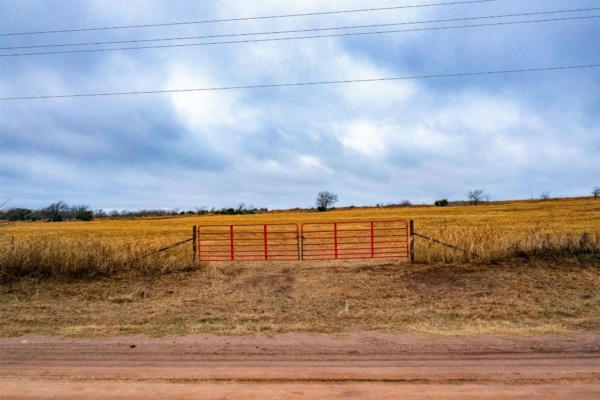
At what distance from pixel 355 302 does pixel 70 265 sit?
30.7 feet

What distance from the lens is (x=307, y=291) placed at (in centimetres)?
1261

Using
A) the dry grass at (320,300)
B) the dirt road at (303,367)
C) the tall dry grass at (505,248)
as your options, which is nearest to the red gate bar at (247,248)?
the dry grass at (320,300)

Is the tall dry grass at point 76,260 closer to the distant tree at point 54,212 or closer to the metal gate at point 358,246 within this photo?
the metal gate at point 358,246

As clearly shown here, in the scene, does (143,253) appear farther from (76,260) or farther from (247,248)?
(247,248)

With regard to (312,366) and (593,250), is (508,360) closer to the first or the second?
(312,366)

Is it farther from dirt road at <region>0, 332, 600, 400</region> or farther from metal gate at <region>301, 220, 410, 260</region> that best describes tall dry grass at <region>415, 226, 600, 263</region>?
dirt road at <region>0, 332, 600, 400</region>

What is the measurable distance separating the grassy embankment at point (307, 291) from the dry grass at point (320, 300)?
0.10ft

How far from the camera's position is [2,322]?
9.68 metres

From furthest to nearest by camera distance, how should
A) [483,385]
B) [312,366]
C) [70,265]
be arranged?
[70,265] < [312,366] < [483,385]

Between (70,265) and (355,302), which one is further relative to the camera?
(70,265)

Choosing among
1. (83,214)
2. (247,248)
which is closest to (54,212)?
(83,214)

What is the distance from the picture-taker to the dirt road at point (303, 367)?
5.00 metres

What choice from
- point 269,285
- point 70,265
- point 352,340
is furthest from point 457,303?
point 70,265

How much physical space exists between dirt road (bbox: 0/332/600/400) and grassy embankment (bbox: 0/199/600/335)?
1.00m
